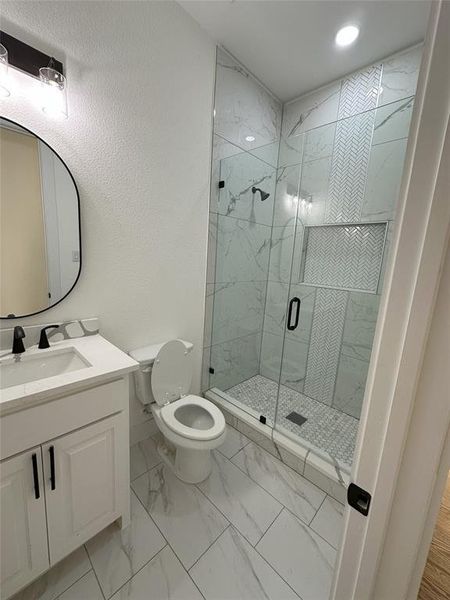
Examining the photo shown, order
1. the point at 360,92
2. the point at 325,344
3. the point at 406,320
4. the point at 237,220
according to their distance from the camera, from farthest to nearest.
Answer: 1. the point at 325,344
2. the point at 237,220
3. the point at 360,92
4. the point at 406,320

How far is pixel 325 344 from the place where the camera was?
235 centimetres

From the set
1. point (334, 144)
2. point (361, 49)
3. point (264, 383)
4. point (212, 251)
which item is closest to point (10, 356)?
point (212, 251)

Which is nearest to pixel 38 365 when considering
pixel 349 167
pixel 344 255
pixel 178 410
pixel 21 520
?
pixel 21 520

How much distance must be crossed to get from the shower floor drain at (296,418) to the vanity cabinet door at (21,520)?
1662mm

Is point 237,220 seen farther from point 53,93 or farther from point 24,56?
point 24,56

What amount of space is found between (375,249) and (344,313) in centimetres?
57

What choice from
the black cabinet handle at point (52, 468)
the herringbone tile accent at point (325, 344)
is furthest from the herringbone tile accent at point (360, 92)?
the black cabinet handle at point (52, 468)

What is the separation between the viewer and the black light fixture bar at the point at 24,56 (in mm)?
1068

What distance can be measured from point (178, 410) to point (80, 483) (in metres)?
0.70

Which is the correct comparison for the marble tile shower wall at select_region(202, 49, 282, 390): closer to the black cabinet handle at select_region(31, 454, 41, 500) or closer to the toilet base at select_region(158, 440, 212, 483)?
the toilet base at select_region(158, 440, 212, 483)

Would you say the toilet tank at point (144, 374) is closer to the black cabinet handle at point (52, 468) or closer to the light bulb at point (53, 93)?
the black cabinet handle at point (52, 468)

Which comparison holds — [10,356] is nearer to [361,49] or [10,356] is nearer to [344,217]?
[344,217]

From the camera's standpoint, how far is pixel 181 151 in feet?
5.77

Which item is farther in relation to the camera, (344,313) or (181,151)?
(344,313)
